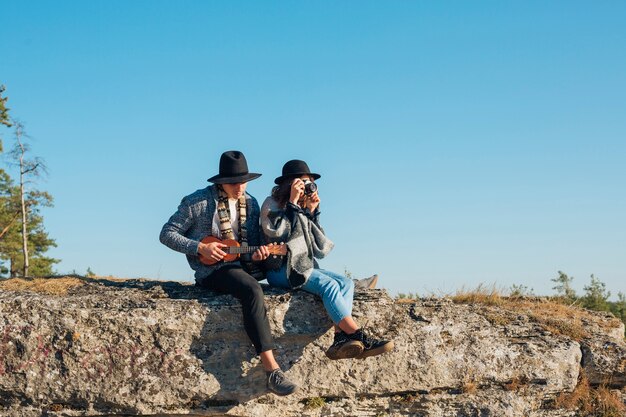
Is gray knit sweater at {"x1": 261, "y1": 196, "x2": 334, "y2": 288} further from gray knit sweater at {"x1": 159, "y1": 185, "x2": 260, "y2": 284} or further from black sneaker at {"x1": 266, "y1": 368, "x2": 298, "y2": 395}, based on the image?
black sneaker at {"x1": 266, "y1": 368, "x2": 298, "y2": 395}

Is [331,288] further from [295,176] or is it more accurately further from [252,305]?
[295,176]

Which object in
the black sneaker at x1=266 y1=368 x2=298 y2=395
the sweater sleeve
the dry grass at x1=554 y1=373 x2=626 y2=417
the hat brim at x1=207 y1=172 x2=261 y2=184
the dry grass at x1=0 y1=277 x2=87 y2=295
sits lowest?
the dry grass at x1=554 y1=373 x2=626 y2=417

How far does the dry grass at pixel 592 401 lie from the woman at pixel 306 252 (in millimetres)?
3173

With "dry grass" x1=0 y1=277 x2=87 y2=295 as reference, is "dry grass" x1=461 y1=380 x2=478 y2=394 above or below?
below

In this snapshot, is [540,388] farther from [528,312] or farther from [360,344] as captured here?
[360,344]

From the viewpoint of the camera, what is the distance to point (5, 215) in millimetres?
29250

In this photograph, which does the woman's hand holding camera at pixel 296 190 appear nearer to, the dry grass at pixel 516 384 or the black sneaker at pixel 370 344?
the black sneaker at pixel 370 344

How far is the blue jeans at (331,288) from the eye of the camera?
24.0 feet

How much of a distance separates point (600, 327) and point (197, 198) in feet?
21.2

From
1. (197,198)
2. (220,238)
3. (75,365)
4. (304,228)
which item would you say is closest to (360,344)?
(304,228)

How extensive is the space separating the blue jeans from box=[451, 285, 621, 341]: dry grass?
2.51 m

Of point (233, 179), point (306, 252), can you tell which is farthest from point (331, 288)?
point (233, 179)

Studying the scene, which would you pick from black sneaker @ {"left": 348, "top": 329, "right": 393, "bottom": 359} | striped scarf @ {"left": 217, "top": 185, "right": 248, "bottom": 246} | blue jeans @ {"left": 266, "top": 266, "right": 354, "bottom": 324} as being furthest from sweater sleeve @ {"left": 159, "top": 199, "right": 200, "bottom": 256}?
black sneaker @ {"left": 348, "top": 329, "right": 393, "bottom": 359}

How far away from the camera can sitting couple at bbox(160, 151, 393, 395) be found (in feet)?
23.8
